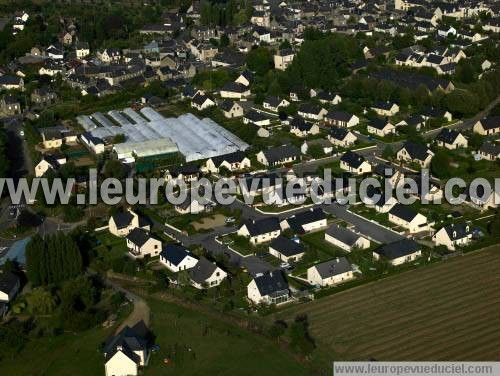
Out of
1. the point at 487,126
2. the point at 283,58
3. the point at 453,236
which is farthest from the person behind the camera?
the point at 283,58

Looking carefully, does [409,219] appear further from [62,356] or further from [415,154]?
[62,356]

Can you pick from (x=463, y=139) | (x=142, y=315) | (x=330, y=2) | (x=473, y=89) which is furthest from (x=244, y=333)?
(x=330, y=2)

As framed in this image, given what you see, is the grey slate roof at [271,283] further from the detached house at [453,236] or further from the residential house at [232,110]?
the residential house at [232,110]

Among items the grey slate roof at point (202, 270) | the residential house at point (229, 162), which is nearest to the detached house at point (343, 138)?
the residential house at point (229, 162)

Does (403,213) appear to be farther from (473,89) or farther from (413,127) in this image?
(473,89)

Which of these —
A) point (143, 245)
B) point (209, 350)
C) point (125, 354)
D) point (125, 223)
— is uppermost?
point (125, 354)

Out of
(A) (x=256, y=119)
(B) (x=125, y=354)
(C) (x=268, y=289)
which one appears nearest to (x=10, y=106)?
(A) (x=256, y=119)
